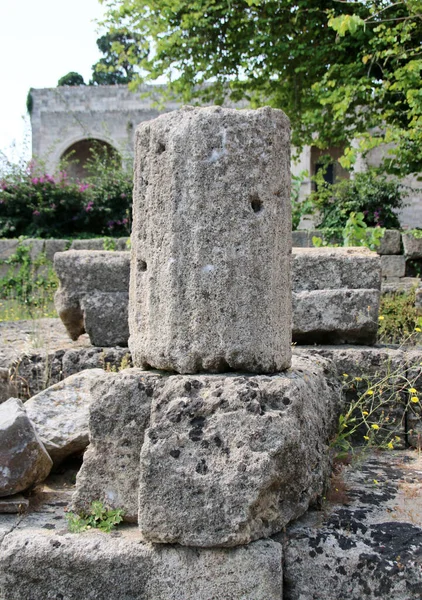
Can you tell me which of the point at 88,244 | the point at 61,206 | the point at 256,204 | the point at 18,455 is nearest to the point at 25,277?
the point at 88,244

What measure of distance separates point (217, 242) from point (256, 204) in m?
0.23

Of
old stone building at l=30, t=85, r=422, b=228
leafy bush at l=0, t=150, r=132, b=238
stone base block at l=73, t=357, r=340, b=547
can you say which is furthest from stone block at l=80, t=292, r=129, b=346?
→ old stone building at l=30, t=85, r=422, b=228

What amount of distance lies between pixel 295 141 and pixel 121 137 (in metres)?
11.3

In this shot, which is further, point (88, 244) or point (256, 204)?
point (88, 244)

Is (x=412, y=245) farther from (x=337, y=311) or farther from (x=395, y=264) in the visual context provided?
(x=337, y=311)

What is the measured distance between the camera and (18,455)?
265 cm

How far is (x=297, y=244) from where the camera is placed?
1058cm

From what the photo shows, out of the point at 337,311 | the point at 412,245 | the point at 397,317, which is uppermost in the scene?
the point at 412,245

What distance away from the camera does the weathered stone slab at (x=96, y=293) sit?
13.6 ft

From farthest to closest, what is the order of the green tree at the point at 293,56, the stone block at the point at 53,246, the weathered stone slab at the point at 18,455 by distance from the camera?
1. the stone block at the point at 53,246
2. the green tree at the point at 293,56
3. the weathered stone slab at the point at 18,455

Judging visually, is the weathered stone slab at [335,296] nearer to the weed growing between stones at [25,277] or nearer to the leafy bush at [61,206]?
the weed growing between stones at [25,277]

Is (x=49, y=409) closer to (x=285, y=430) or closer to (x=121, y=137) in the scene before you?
(x=285, y=430)

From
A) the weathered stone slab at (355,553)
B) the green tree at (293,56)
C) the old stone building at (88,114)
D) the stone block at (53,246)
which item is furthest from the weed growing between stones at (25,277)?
the old stone building at (88,114)

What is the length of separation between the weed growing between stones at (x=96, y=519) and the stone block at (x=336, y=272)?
201 cm
